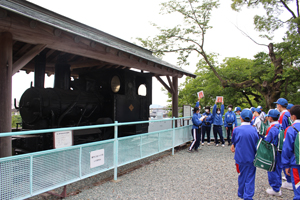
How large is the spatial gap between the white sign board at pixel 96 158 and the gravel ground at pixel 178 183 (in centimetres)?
47

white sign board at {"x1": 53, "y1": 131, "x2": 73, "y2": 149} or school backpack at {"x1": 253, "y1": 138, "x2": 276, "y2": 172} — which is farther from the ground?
white sign board at {"x1": 53, "y1": 131, "x2": 73, "y2": 149}

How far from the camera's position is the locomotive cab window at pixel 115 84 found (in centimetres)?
666

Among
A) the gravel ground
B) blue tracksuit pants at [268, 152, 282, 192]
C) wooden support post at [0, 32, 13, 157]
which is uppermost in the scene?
wooden support post at [0, 32, 13, 157]

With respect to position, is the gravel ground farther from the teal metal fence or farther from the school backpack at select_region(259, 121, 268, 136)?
the school backpack at select_region(259, 121, 268, 136)

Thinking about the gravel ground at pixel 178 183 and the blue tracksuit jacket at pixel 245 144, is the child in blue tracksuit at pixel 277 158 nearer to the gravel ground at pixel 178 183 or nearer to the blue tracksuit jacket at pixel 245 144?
the gravel ground at pixel 178 183

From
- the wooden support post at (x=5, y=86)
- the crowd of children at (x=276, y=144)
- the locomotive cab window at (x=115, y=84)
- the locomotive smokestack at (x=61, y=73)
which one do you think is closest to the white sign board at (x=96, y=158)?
the wooden support post at (x=5, y=86)

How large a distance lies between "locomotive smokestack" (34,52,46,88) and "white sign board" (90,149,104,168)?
2.72 metres

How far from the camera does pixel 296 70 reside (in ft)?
34.9

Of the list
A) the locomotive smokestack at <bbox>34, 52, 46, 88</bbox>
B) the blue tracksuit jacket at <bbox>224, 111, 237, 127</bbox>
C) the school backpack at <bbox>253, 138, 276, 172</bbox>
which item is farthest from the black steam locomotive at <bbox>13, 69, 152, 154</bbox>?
the school backpack at <bbox>253, 138, 276, 172</bbox>

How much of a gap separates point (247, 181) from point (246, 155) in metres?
0.36

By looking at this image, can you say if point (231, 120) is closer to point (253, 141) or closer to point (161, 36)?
point (253, 141)

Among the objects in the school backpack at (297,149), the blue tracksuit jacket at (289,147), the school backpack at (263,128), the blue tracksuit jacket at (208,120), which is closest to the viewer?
the school backpack at (297,149)

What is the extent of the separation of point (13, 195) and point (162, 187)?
91.3 inches

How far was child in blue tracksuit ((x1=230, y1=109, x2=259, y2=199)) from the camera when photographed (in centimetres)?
285
